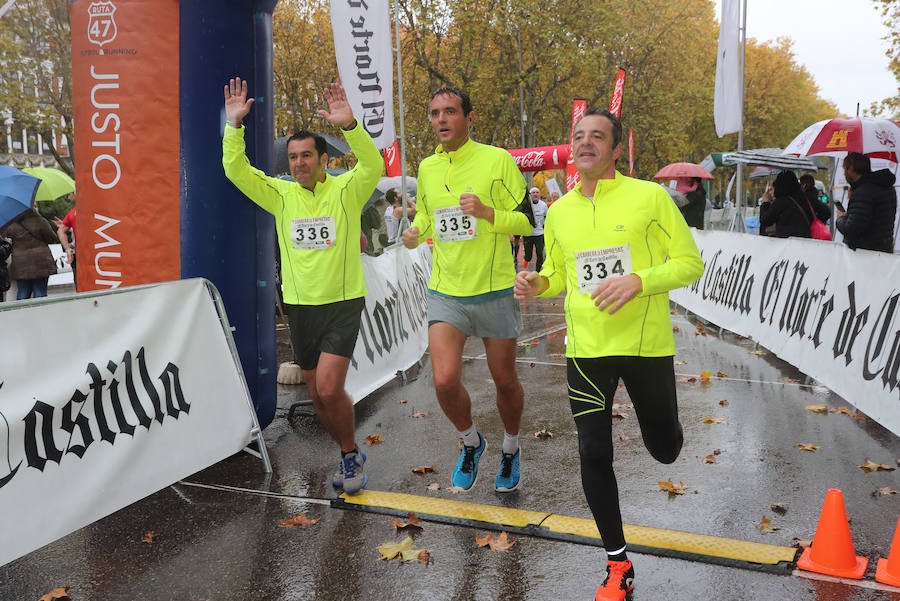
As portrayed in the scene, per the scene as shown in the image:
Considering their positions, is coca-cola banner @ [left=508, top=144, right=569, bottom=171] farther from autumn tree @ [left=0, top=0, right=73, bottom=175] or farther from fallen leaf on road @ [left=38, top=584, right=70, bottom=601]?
fallen leaf on road @ [left=38, top=584, right=70, bottom=601]

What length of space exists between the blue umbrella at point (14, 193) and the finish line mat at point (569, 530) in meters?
6.92

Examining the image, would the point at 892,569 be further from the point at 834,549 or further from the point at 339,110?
the point at 339,110

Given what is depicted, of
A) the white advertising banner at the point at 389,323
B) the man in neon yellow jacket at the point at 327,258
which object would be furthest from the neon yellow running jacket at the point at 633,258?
the white advertising banner at the point at 389,323

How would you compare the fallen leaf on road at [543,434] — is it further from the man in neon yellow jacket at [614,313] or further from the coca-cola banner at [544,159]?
the coca-cola banner at [544,159]

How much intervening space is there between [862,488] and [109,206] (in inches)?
195

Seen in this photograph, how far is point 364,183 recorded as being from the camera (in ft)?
15.5

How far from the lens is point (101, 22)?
16.8 ft

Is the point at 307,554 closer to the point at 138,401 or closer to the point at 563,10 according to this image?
the point at 138,401

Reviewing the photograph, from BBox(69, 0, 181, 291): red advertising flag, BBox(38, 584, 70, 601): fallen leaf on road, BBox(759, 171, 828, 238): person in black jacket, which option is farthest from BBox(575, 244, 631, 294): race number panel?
BBox(759, 171, 828, 238): person in black jacket

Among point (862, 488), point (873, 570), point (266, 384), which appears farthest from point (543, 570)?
point (266, 384)

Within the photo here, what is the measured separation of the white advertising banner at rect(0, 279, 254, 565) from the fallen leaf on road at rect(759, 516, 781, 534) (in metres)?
3.09

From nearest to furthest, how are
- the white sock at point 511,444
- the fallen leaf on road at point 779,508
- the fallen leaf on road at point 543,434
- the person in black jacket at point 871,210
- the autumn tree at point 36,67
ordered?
the fallen leaf on road at point 779,508
the white sock at point 511,444
the fallen leaf on road at point 543,434
the person in black jacket at point 871,210
the autumn tree at point 36,67

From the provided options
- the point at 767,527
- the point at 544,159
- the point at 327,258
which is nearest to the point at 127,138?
the point at 327,258

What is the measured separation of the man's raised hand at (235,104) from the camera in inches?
191
